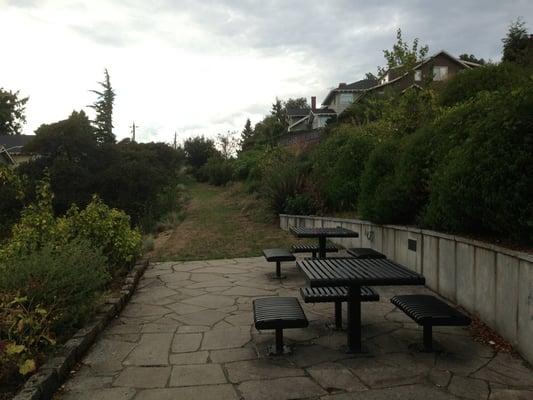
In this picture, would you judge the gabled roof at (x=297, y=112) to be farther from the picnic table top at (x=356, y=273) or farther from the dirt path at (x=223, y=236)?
the picnic table top at (x=356, y=273)

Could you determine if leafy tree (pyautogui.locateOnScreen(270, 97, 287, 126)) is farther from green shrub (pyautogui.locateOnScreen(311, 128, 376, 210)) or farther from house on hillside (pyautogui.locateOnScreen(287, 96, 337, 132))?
green shrub (pyautogui.locateOnScreen(311, 128, 376, 210))

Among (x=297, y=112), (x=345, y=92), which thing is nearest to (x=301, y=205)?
(x=345, y=92)

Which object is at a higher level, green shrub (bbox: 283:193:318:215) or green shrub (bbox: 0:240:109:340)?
green shrub (bbox: 283:193:318:215)

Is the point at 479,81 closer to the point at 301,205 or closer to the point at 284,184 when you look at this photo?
the point at 301,205

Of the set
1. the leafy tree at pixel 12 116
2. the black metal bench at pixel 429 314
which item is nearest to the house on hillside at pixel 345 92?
the leafy tree at pixel 12 116

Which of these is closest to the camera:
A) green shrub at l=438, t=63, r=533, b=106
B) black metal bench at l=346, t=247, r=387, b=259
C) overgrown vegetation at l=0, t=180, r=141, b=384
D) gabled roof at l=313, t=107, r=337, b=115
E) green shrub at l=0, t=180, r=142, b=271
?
overgrown vegetation at l=0, t=180, r=141, b=384

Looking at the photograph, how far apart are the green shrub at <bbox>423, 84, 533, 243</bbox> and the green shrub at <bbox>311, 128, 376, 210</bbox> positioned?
496 cm

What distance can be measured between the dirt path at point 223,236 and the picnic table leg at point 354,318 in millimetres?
5774

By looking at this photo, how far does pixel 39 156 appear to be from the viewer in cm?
1692

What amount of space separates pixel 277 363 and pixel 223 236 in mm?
8859

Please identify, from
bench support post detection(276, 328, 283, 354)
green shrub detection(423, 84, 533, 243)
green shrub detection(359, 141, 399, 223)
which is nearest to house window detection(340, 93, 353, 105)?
green shrub detection(359, 141, 399, 223)

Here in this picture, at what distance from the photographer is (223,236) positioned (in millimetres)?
12578

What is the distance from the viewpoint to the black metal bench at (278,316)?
12.4 ft

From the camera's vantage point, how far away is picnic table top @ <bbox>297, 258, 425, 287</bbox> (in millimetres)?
3600
